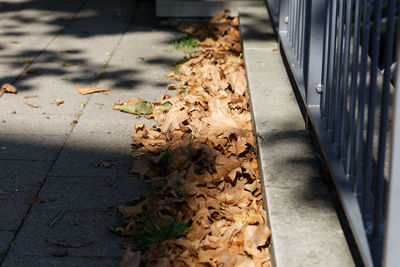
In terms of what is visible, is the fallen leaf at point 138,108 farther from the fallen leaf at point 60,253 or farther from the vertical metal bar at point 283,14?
the fallen leaf at point 60,253

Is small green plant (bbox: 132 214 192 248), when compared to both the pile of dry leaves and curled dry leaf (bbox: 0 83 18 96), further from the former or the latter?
curled dry leaf (bbox: 0 83 18 96)

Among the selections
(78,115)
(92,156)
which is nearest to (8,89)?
(78,115)

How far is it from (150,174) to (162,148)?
286 mm

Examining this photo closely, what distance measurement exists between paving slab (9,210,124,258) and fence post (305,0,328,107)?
48.9 inches

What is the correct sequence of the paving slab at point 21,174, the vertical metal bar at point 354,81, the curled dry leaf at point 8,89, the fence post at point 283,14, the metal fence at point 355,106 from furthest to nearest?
the curled dry leaf at point 8,89, the fence post at point 283,14, the paving slab at point 21,174, the vertical metal bar at point 354,81, the metal fence at point 355,106

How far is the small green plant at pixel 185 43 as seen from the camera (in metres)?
6.36

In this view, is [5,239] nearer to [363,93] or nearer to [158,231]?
[158,231]

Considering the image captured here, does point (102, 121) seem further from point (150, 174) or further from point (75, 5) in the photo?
point (75, 5)

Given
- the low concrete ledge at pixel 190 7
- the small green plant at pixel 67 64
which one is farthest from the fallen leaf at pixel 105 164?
the low concrete ledge at pixel 190 7

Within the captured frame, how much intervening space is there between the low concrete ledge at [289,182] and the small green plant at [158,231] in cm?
43

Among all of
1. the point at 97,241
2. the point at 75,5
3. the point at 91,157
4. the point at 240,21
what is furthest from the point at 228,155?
the point at 75,5

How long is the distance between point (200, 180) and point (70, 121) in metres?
1.40

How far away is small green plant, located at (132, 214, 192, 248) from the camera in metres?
3.13

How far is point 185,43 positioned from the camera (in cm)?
643
